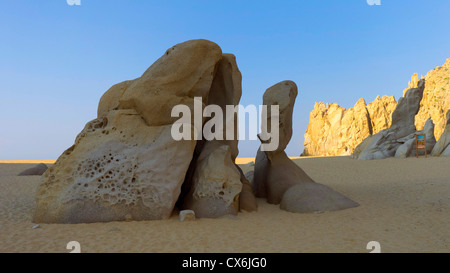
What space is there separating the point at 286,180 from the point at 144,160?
14.4 feet

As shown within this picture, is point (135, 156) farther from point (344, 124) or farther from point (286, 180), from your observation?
point (344, 124)

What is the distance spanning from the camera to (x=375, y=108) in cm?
4478

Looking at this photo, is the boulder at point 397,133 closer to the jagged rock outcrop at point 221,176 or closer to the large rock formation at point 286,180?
the large rock formation at point 286,180

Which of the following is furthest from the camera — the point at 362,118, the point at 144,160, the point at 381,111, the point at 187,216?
the point at 362,118

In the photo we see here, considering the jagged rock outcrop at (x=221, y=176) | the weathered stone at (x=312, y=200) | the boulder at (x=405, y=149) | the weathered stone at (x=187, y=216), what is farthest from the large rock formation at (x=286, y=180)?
the boulder at (x=405, y=149)

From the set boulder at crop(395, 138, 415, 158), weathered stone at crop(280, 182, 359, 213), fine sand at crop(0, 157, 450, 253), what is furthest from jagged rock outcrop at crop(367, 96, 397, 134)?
weathered stone at crop(280, 182, 359, 213)

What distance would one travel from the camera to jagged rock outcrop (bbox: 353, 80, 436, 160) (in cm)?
2200

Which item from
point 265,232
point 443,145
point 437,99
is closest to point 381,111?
point 437,99

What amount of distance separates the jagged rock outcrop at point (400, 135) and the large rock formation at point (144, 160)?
702 inches

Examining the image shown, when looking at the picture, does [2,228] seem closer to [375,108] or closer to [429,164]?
[429,164]

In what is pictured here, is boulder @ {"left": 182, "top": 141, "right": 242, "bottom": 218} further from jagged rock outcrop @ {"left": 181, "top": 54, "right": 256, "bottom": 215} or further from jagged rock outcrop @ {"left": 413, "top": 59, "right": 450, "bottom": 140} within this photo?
jagged rock outcrop @ {"left": 413, "top": 59, "right": 450, "bottom": 140}

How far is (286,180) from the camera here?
9109mm

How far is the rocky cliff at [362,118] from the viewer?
37.0 meters

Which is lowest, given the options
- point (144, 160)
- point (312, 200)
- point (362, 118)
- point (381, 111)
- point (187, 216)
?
point (187, 216)
